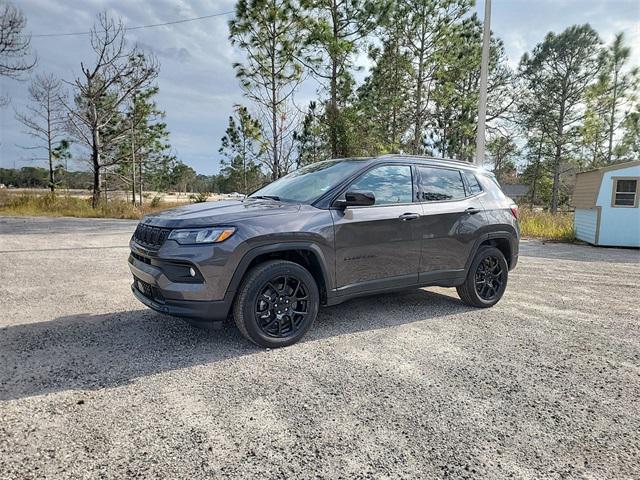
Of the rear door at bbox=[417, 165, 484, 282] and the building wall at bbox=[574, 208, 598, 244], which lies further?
the building wall at bbox=[574, 208, 598, 244]

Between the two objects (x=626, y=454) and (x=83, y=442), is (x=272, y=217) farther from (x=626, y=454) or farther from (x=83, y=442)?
(x=626, y=454)

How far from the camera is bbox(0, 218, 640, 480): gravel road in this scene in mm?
1973

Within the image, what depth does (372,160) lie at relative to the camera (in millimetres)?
4020

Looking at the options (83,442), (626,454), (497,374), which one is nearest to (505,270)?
(497,374)

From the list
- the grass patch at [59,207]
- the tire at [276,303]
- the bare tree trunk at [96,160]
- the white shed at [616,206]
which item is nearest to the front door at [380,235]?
the tire at [276,303]

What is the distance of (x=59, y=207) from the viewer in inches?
674

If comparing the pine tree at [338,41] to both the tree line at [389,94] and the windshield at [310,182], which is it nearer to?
the tree line at [389,94]

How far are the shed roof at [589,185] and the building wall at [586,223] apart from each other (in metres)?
0.20

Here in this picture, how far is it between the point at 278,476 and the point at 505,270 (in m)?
3.97

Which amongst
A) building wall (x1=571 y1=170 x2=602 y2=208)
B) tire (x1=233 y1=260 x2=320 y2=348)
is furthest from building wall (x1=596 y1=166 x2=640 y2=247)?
tire (x1=233 y1=260 x2=320 y2=348)

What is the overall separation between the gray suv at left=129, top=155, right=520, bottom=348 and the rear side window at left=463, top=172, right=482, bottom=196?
16mm

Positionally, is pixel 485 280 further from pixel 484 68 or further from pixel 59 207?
pixel 59 207

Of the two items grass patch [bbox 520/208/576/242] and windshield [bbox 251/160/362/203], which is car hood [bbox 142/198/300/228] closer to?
windshield [bbox 251/160/362/203]

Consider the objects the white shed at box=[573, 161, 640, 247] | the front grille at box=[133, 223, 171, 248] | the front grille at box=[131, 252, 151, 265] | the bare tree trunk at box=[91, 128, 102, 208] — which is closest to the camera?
the front grille at box=[133, 223, 171, 248]
